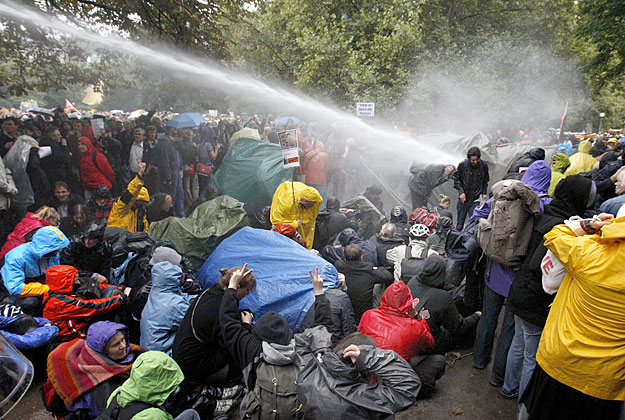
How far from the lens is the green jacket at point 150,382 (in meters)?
2.61

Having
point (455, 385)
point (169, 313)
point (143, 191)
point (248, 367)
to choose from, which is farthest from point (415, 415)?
point (143, 191)

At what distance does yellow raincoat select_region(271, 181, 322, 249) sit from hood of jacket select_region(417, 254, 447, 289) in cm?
231

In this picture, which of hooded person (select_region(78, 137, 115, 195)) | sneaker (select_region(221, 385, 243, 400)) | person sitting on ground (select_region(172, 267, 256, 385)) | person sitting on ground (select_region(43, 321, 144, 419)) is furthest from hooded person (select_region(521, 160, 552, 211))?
hooded person (select_region(78, 137, 115, 195))

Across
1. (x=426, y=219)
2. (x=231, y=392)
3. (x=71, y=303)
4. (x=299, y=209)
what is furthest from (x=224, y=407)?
(x=426, y=219)

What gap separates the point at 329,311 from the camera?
3484 mm

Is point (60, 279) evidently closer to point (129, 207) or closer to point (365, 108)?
point (129, 207)

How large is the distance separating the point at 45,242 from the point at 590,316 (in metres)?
4.69

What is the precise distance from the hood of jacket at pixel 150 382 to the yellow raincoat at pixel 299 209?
3.19 m

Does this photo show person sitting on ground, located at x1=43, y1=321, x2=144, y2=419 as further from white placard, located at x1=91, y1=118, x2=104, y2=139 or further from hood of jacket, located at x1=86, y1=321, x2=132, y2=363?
white placard, located at x1=91, y1=118, x2=104, y2=139

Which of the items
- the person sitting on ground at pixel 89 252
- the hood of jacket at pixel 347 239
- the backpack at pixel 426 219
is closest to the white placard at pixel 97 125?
the person sitting on ground at pixel 89 252

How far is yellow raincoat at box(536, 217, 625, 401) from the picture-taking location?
7.30ft

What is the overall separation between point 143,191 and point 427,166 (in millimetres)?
5072

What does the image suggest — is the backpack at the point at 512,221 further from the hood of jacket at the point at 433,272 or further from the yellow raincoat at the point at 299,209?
the yellow raincoat at the point at 299,209

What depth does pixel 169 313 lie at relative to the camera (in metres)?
3.72
